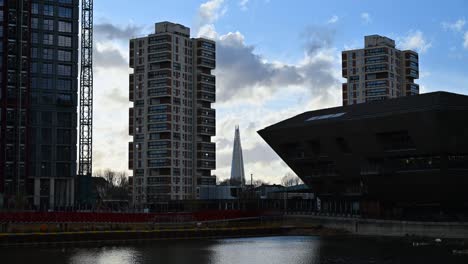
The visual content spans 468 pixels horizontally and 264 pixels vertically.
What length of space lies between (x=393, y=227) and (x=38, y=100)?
244ft

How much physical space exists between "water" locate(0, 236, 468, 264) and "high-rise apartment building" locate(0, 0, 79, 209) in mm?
56367

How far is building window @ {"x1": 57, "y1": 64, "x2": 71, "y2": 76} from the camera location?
14488 cm

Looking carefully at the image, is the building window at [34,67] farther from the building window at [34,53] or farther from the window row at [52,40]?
the window row at [52,40]

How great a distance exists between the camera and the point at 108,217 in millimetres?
103250

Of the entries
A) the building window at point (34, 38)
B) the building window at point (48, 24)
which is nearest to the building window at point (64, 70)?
the building window at point (34, 38)

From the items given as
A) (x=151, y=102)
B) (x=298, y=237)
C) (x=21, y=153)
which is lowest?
(x=298, y=237)

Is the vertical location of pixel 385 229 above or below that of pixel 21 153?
below

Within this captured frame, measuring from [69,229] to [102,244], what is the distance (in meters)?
8.41

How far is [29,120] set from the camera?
138 m

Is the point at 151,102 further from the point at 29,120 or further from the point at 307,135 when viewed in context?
the point at 307,135

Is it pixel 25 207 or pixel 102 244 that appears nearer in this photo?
pixel 102 244

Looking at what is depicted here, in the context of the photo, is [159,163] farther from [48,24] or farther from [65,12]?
[48,24]

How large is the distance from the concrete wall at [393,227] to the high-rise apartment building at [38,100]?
5234 cm

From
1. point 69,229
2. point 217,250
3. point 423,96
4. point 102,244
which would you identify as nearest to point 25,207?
point 69,229
